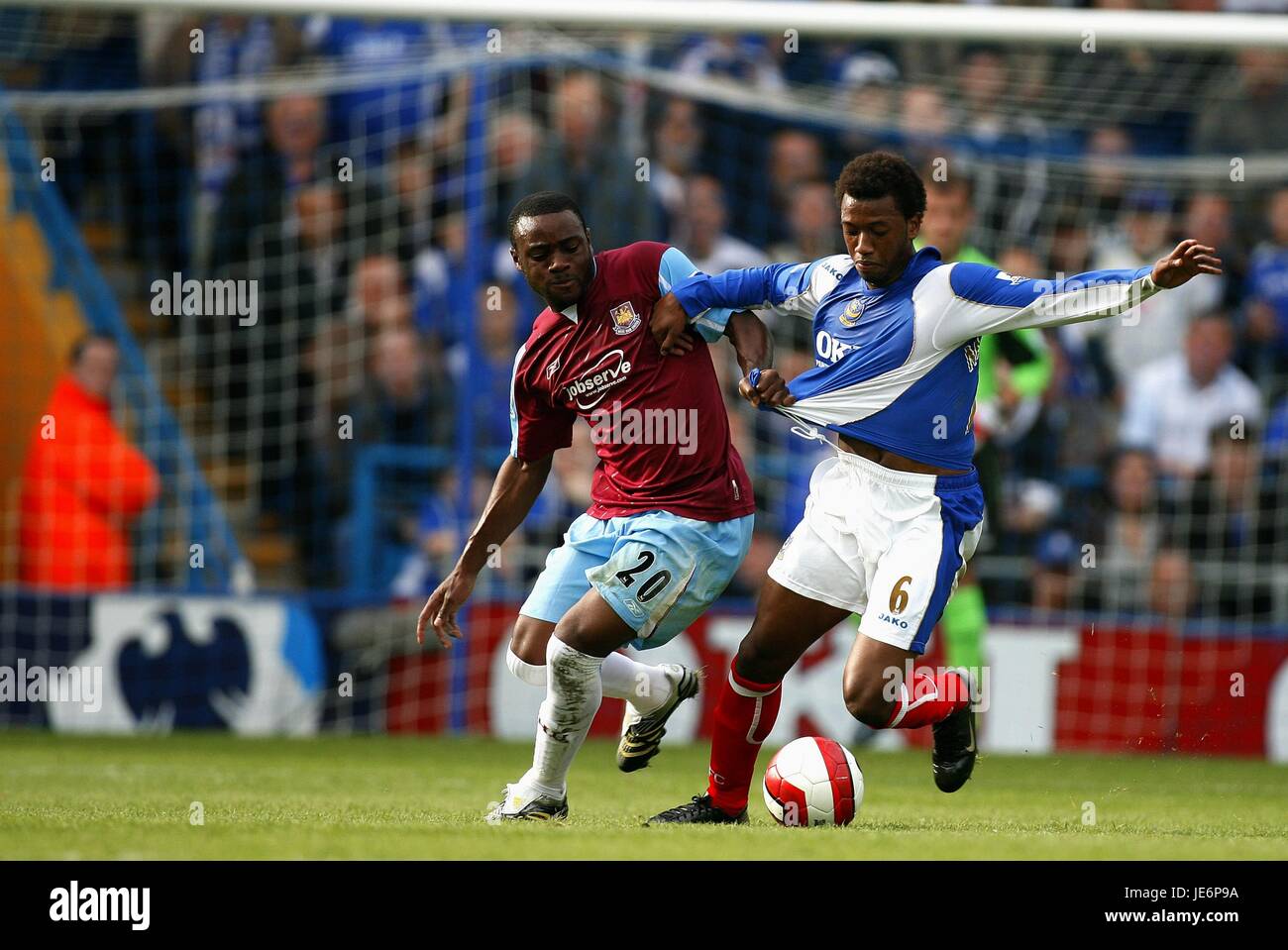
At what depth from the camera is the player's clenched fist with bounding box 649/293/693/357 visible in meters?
6.37

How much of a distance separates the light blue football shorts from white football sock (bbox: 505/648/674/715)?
17 cm

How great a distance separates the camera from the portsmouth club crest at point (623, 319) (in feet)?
21.1

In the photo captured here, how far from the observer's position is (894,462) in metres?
6.20

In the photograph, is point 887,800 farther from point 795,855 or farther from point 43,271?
point 43,271

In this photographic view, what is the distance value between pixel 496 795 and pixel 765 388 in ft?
8.19

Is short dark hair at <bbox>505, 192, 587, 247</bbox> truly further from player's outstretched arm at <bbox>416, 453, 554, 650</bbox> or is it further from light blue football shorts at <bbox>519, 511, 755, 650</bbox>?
light blue football shorts at <bbox>519, 511, 755, 650</bbox>

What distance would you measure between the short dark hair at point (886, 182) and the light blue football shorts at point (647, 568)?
128 cm

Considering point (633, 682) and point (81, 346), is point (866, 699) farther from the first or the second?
point (81, 346)

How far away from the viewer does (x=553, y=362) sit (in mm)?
6469

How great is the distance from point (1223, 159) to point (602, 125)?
4520 mm

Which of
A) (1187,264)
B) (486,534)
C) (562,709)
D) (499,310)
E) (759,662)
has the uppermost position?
(499,310)
